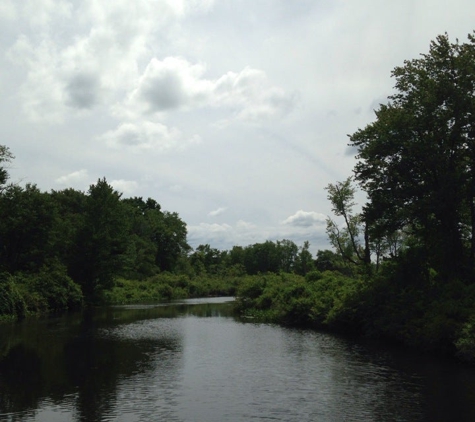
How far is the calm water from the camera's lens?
14836 millimetres

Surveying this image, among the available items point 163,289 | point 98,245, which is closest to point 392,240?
point 98,245

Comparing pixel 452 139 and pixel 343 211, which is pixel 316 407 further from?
pixel 343 211

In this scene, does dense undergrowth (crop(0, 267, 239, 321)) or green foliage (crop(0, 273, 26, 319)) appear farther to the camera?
dense undergrowth (crop(0, 267, 239, 321))

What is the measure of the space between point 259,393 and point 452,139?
2267 cm

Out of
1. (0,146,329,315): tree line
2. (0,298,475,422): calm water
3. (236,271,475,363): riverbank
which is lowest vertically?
(0,298,475,422): calm water

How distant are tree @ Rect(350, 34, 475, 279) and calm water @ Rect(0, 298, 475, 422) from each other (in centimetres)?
952

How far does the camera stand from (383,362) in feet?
75.2

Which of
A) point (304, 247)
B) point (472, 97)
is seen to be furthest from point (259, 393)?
point (304, 247)

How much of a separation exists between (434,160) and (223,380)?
20707 millimetres

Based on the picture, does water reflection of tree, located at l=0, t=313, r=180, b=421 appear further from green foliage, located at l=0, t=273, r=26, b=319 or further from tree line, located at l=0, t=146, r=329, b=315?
tree line, located at l=0, t=146, r=329, b=315

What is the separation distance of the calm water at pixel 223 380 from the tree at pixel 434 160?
31.2 feet

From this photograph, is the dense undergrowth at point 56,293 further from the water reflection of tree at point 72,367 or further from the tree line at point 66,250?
the water reflection of tree at point 72,367

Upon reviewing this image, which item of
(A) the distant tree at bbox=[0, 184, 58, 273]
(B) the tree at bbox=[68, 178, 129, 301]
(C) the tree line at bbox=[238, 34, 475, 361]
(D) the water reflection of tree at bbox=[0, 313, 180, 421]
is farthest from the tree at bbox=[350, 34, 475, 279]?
(B) the tree at bbox=[68, 178, 129, 301]

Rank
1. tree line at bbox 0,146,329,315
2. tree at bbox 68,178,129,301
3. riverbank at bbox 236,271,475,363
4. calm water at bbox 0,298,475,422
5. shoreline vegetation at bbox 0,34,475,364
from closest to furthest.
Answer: calm water at bbox 0,298,475,422 → riverbank at bbox 236,271,475,363 → shoreline vegetation at bbox 0,34,475,364 → tree line at bbox 0,146,329,315 → tree at bbox 68,178,129,301
